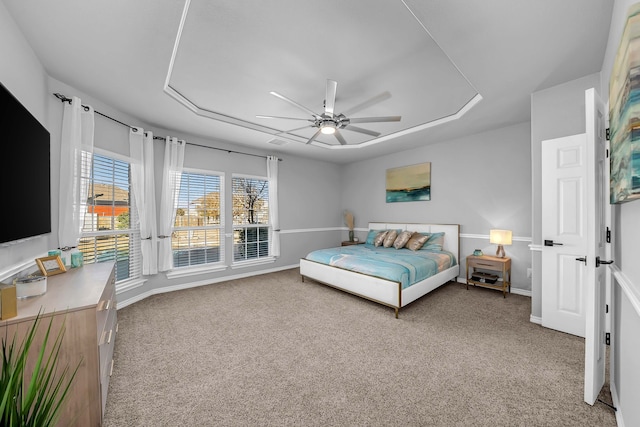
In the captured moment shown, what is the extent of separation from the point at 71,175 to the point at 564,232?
5261mm

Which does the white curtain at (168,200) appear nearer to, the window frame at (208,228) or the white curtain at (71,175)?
the window frame at (208,228)

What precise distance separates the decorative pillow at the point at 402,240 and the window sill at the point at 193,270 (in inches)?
133

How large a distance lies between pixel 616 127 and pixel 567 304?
6.87 ft

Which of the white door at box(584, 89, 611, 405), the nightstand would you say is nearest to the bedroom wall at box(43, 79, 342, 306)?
the nightstand

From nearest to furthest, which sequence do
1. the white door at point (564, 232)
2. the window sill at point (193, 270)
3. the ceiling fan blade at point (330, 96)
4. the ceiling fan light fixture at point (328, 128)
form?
the ceiling fan blade at point (330, 96) < the white door at point (564, 232) < the ceiling fan light fixture at point (328, 128) < the window sill at point (193, 270)

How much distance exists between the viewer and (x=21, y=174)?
169 cm

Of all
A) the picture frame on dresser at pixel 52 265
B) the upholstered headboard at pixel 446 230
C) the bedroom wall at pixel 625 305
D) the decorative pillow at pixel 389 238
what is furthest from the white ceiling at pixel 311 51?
the decorative pillow at pixel 389 238

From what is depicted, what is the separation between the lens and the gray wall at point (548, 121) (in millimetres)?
2664

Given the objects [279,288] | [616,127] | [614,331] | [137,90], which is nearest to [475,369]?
[614,331]

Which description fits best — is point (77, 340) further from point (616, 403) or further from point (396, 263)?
point (616, 403)

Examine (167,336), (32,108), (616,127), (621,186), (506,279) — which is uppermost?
(32,108)

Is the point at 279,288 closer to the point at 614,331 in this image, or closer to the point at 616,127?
the point at 614,331

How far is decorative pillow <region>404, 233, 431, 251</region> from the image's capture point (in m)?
4.68

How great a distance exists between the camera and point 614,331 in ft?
5.94
